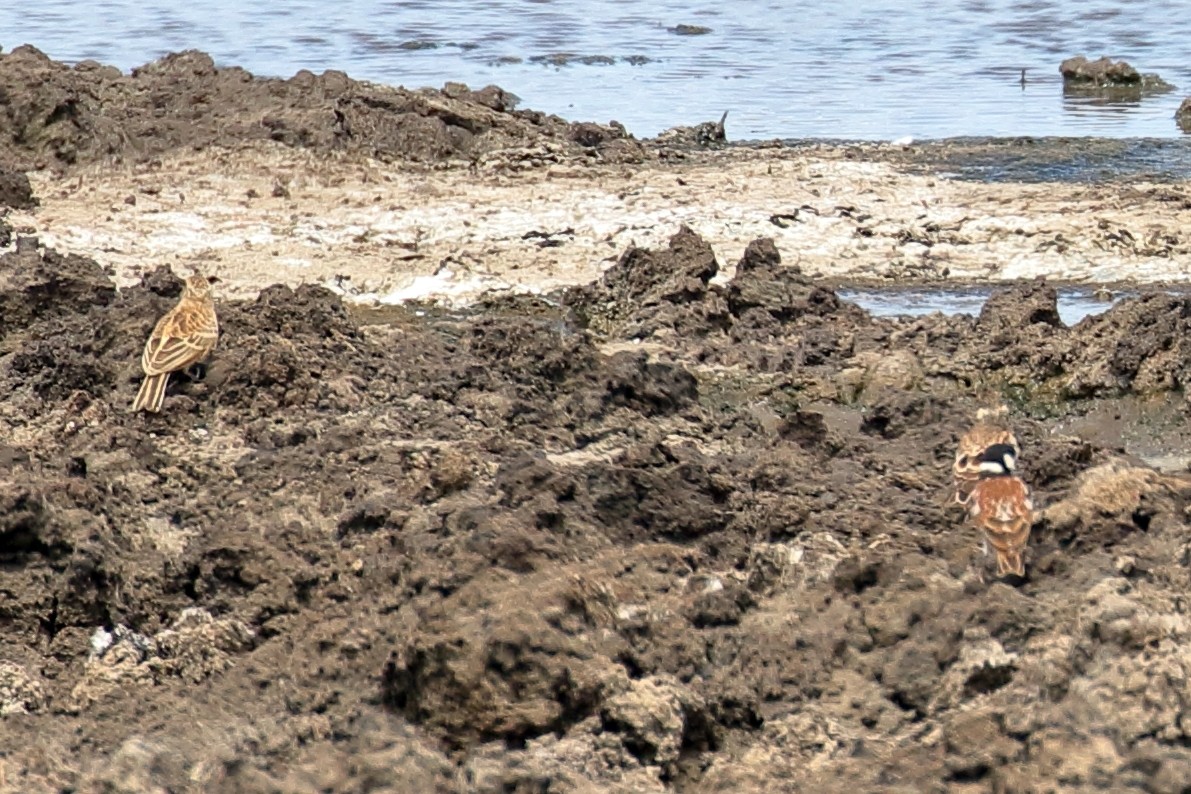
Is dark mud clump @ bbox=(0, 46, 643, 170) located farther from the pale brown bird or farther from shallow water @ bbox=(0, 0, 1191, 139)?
the pale brown bird

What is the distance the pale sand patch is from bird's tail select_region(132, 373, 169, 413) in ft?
13.0

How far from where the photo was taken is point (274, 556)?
6.47 meters

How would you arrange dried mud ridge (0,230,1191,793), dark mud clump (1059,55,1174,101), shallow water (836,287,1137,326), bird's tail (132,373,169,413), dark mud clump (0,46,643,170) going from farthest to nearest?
dark mud clump (1059,55,1174,101), dark mud clump (0,46,643,170), shallow water (836,287,1137,326), bird's tail (132,373,169,413), dried mud ridge (0,230,1191,793)

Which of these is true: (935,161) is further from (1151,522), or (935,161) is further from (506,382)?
(1151,522)

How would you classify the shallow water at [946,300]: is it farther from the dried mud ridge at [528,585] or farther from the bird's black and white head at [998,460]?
the bird's black and white head at [998,460]

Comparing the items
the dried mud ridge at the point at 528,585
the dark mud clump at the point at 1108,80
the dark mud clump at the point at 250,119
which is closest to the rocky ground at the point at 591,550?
the dried mud ridge at the point at 528,585

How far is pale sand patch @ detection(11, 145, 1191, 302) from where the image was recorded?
12961mm

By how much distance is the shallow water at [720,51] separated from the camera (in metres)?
20.1

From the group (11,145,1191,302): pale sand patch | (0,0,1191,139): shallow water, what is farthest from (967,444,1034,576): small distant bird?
(0,0,1191,139): shallow water

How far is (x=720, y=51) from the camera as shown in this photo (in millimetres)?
25766

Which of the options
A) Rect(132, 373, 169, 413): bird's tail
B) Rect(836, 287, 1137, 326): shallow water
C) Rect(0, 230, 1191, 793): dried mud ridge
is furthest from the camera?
Rect(836, 287, 1137, 326): shallow water

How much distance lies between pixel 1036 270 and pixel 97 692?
8.54 metres

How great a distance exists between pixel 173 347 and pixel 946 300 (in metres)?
5.54

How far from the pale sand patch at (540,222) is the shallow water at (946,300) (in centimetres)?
36
